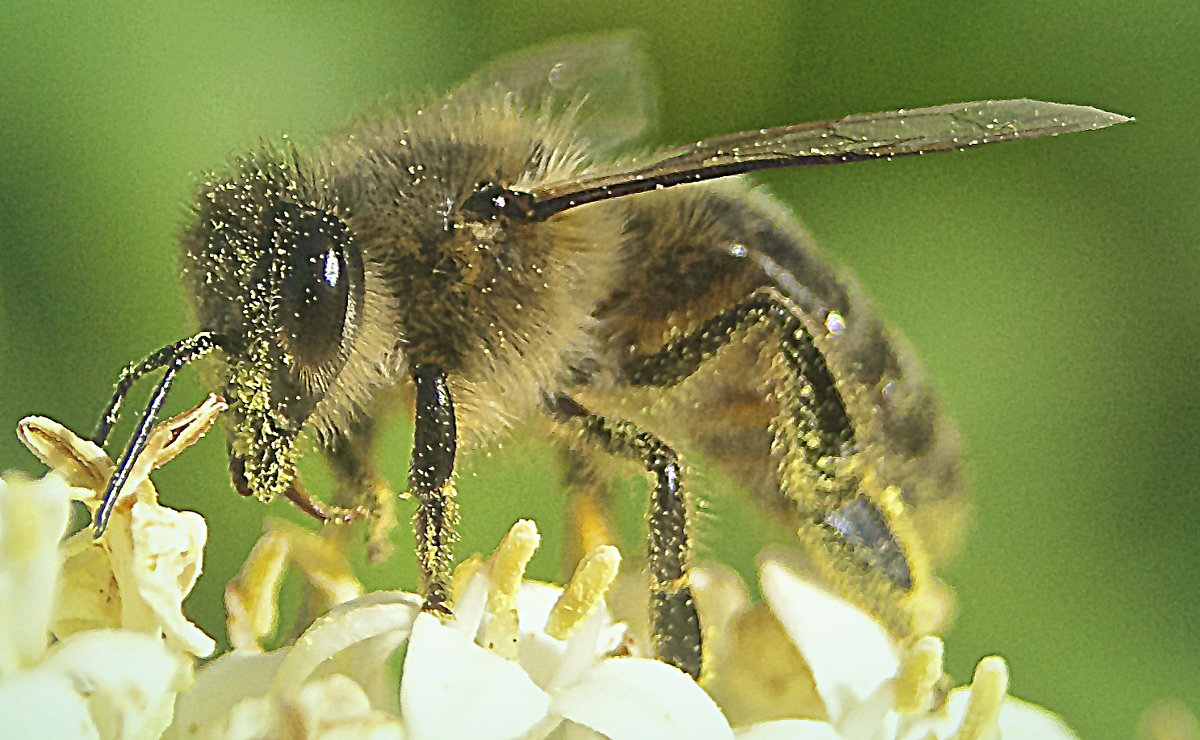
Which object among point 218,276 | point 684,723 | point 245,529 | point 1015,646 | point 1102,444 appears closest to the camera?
point 684,723

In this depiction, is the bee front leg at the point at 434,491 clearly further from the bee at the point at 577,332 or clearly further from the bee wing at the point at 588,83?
the bee wing at the point at 588,83

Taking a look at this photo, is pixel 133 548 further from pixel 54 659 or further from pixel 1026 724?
pixel 1026 724

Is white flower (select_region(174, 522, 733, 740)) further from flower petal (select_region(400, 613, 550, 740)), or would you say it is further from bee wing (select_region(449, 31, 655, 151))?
bee wing (select_region(449, 31, 655, 151))

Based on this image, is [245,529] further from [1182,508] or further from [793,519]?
[1182,508]

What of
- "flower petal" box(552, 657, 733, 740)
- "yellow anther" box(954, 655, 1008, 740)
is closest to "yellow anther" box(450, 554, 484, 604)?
"flower petal" box(552, 657, 733, 740)

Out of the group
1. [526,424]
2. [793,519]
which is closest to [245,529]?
[526,424]
